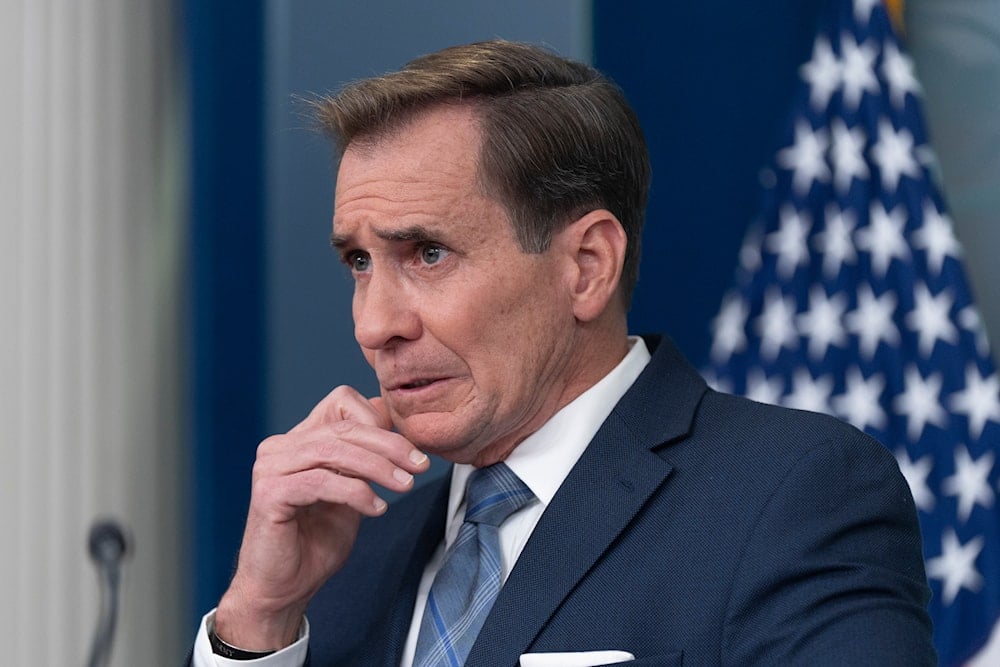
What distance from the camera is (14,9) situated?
8.78ft

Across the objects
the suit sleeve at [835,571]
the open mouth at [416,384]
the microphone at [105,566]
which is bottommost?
the microphone at [105,566]

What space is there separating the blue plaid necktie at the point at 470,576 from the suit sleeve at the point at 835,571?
0.40m

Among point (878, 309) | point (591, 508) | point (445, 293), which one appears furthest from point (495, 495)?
point (878, 309)

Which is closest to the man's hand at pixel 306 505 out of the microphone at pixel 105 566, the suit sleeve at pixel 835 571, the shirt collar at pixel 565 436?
the shirt collar at pixel 565 436

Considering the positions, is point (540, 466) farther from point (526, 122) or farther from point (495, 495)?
point (526, 122)

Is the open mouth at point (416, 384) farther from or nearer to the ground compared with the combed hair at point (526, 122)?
nearer to the ground

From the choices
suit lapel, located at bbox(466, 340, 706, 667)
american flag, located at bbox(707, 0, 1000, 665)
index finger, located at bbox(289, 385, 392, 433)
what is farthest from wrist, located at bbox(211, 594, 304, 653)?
american flag, located at bbox(707, 0, 1000, 665)

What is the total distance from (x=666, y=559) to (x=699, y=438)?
0.73 feet

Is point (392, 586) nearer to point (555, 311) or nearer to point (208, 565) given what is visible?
point (555, 311)

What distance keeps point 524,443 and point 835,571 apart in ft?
1.92

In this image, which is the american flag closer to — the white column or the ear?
the ear

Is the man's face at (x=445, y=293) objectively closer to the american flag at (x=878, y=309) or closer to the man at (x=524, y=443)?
the man at (x=524, y=443)

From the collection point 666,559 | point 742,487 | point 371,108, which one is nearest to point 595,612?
point 666,559

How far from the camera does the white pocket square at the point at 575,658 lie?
169 centimetres
